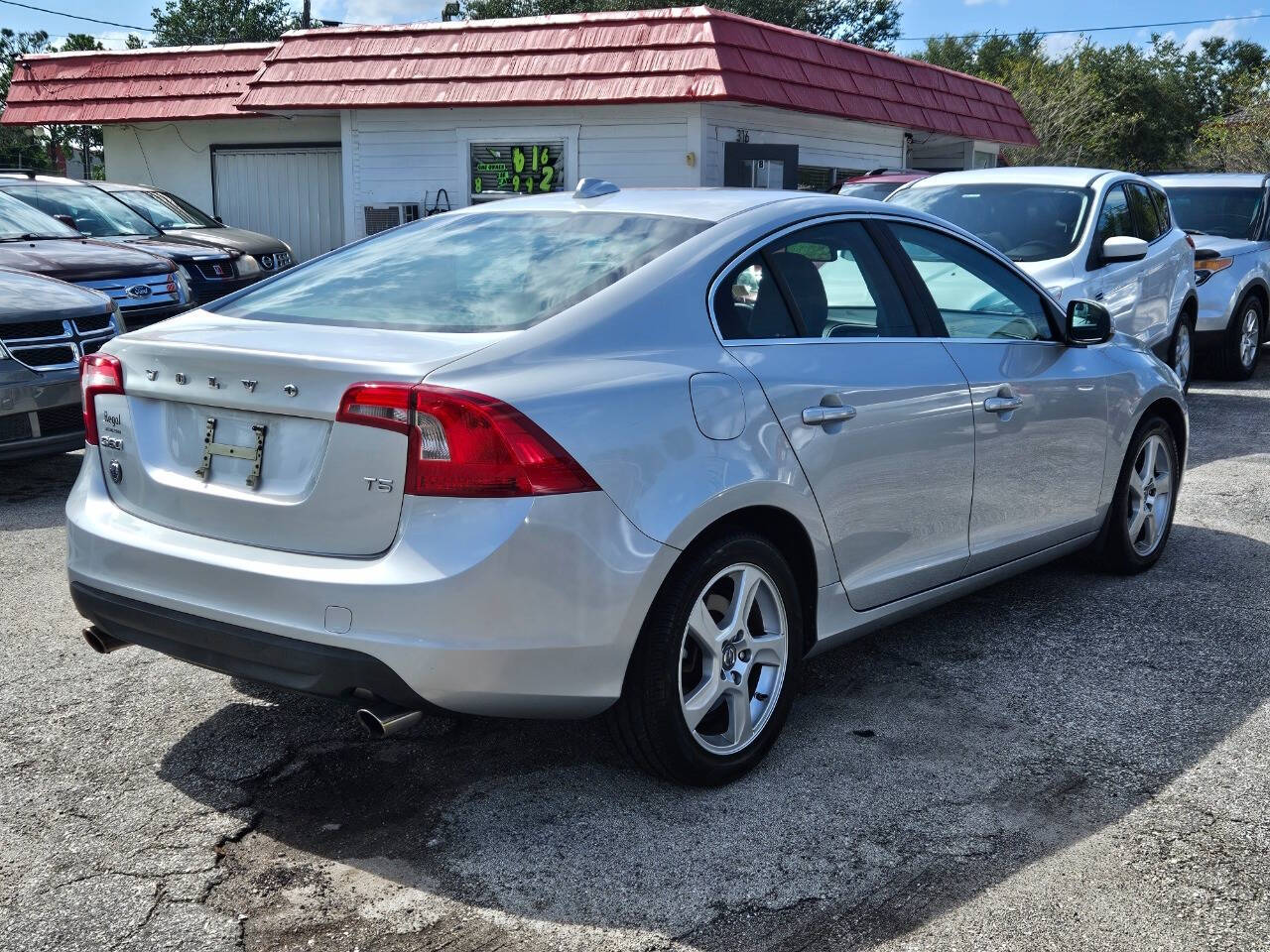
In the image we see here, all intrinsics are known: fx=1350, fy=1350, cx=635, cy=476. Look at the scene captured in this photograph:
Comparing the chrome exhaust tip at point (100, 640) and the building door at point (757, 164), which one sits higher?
the building door at point (757, 164)

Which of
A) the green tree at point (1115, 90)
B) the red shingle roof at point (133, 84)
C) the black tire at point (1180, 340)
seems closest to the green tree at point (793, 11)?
the green tree at point (1115, 90)

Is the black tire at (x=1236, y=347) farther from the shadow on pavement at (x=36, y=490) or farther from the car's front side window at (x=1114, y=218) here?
the shadow on pavement at (x=36, y=490)

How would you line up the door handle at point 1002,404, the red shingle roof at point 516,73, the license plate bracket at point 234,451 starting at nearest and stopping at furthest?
the license plate bracket at point 234,451
the door handle at point 1002,404
the red shingle roof at point 516,73

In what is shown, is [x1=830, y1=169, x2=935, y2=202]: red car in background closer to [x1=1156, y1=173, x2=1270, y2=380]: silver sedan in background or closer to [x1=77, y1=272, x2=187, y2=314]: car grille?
[x1=1156, y1=173, x2=1270, y2=380]: silver sedan in background

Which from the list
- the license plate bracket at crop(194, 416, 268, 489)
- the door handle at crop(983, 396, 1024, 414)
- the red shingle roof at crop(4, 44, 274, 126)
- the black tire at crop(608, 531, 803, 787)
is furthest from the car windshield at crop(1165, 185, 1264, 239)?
the red shingle roof at crop(4, 44, 274, 126)

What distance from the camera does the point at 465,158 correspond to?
60.4 feet

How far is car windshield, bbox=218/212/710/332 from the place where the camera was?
11.4 feet

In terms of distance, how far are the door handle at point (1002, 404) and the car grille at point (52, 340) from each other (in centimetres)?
479

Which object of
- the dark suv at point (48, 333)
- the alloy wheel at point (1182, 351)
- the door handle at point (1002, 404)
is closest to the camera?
the door handle at point (1002, 404)

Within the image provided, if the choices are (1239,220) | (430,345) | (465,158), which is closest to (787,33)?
(465,158)

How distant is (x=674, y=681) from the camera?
3334 millimetres

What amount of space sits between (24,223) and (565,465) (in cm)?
783

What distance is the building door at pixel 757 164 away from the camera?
17.1 meters

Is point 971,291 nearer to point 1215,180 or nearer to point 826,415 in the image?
point 826,415
